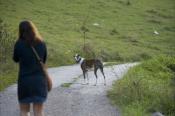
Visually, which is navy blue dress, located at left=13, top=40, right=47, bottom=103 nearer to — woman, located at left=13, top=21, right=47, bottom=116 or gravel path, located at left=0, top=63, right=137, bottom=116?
woman, located at left=13, top=21, right=47, bottom=116

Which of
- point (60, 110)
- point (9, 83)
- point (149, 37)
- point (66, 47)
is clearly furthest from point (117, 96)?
point (149, 37)

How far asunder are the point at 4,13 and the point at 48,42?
9469mm

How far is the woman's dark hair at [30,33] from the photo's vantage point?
10.9 m

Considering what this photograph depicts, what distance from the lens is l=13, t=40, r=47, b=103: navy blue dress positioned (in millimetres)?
10898

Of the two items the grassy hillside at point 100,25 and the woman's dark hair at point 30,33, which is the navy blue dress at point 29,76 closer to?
the woman's dark hair at point 30,33

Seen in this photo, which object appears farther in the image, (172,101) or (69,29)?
(69,29)

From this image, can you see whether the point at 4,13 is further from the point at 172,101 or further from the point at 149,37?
the point at 172,101

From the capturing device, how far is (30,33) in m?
10.9

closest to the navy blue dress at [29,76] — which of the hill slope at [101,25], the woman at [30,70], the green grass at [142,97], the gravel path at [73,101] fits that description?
the woman at [30,70]

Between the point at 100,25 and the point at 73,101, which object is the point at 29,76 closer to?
the point at 73,101

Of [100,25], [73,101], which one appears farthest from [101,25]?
[73,101]

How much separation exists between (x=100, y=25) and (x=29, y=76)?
136ft

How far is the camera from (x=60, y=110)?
17.2 meters

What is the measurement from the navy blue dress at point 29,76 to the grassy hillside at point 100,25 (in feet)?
85.2
